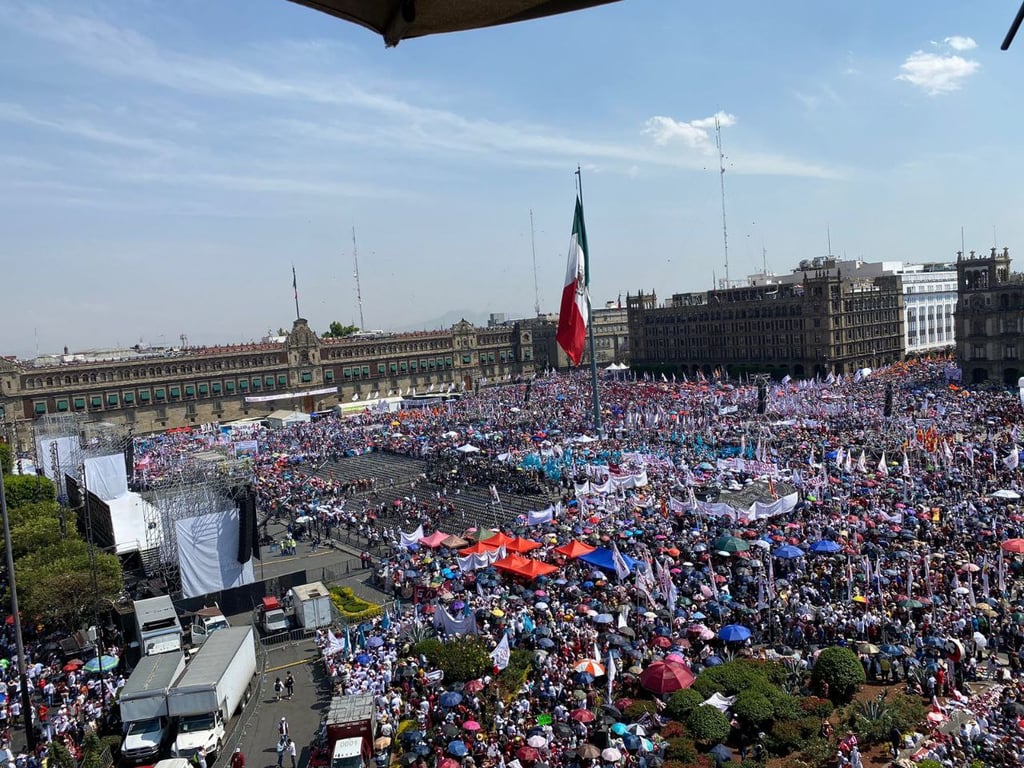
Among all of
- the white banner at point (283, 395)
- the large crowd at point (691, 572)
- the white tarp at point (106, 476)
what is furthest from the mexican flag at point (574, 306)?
the white banner at point (283, 395)

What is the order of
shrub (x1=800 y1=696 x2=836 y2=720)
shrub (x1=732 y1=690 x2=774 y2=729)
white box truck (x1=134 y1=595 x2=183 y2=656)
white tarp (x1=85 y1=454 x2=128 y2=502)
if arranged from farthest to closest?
white tarp (x1=85 y1=454 x2=128 y2=502)
white box truck (x1=134 y1=595 x2=183 y2=656)
shrub (x1=800 y1=696 x2=836 y2=720)
shrub (x1=732 y1=690 x2=774 y2=729)

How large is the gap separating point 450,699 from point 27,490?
31184mm

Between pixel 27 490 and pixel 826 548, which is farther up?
pixel 27 490

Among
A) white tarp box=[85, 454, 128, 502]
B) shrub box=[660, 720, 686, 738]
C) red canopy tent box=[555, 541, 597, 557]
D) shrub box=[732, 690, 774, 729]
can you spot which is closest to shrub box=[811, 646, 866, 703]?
shrub box=[732, 690, 774, 729]

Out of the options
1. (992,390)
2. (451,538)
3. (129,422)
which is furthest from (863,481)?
(129,422)

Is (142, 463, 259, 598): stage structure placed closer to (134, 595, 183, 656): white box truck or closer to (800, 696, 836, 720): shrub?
(134, 595, 183, 656): white box truck

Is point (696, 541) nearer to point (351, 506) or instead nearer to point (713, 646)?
point (713, 646)

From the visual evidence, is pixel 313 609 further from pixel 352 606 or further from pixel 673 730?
pixel 673 730

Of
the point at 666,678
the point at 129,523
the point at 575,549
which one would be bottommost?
the point at 666,678

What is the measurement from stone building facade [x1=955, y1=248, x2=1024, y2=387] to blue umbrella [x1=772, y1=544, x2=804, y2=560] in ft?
192

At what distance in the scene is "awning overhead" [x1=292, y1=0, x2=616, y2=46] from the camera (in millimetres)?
2701

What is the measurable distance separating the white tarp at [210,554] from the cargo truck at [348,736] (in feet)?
40.4

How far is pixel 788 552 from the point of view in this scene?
25.4 m

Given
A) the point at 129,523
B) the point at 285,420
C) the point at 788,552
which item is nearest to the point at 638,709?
the point at 788,552
